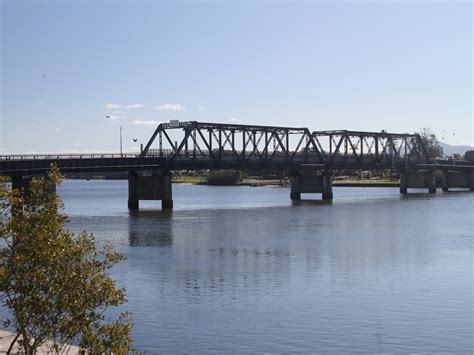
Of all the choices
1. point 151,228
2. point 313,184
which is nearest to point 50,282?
point 151,228

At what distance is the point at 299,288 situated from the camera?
1745 inches

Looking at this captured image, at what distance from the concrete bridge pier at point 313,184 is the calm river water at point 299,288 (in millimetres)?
80401

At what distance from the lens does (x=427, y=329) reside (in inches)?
1305

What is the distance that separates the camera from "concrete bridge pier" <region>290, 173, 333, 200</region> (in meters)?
169

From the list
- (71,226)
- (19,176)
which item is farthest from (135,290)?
(19,176)

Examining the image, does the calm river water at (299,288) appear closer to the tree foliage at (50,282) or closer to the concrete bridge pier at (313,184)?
the tree foliage at (50,282)

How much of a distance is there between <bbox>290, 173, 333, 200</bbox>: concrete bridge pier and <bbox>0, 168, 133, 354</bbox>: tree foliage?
5986 inches

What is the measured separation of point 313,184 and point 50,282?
15419cm

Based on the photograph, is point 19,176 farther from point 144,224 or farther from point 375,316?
point 375,316

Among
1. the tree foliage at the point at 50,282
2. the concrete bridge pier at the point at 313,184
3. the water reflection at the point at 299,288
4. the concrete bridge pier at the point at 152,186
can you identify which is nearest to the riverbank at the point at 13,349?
the water reflection at the point at 299,288

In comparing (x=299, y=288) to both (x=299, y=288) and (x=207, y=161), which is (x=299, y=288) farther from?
(x=207, y=161)

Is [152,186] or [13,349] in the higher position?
[152,186]

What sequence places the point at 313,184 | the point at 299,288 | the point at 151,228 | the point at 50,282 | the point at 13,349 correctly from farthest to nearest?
the point at 313,184 → the point at 151,228 → the point at 299,288 → the point at 13,349 → the point at 50,282

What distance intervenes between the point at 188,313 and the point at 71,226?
6066cm
